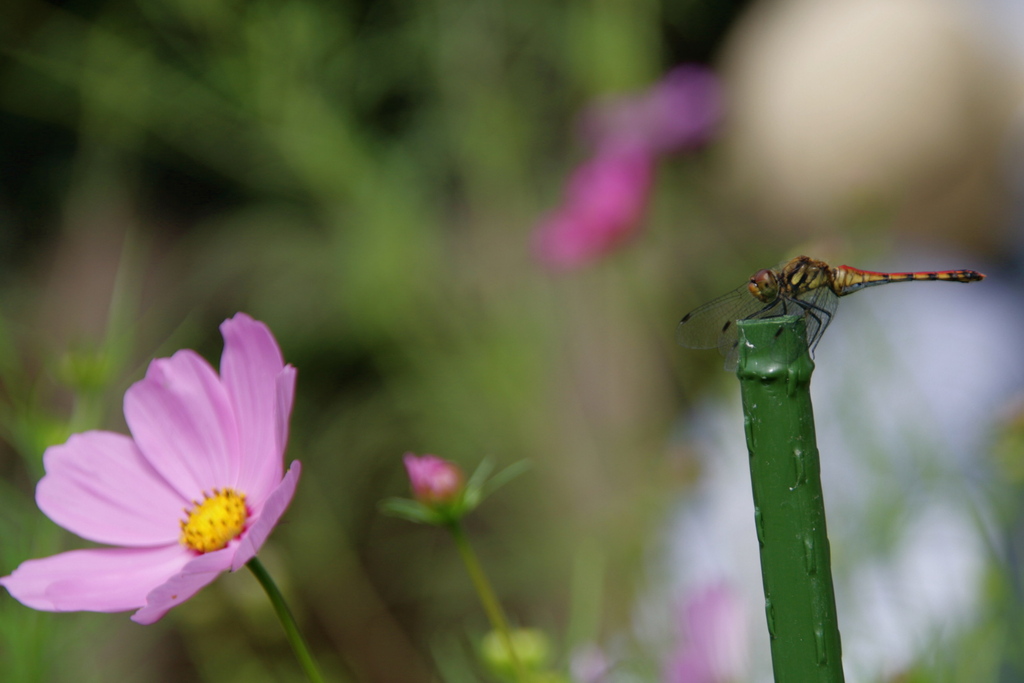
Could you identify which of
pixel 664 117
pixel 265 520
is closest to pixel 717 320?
pixel 265 520

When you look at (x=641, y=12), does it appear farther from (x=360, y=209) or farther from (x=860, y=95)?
(x=360, y=209)

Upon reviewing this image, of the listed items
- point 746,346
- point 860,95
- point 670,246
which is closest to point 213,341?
point 670,246

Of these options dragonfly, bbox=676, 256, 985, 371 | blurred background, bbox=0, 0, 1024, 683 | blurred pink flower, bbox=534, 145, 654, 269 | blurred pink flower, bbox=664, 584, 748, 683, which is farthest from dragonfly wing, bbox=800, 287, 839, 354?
blurred pink flower, bbox=534, 145, 654, 269

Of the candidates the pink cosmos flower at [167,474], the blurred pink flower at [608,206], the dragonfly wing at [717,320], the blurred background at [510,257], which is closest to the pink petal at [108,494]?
the pink cosmos flower at [167,474]

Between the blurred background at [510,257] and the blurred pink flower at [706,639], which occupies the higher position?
the blurred background at [510,257]

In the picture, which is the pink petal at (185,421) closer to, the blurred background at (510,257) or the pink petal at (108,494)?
the pink petal at (108,494)

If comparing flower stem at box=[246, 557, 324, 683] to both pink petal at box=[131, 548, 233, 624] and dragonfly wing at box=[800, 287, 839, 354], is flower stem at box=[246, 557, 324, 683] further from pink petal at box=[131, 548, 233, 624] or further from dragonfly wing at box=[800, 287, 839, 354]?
dragonfly wing at box=[800, 287, 839, 354]
